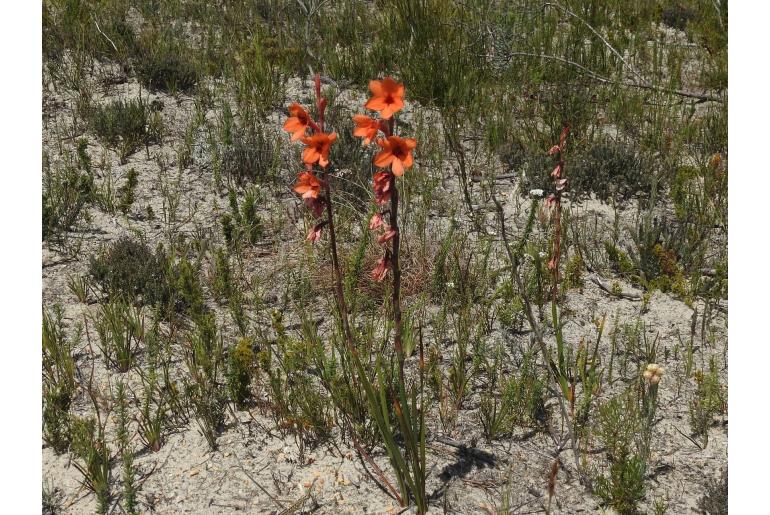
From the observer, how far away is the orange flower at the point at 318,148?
214 cm

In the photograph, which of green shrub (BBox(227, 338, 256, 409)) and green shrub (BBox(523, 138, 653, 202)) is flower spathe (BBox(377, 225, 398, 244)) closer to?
green shrub (BBox(227, 338, 256, 409))

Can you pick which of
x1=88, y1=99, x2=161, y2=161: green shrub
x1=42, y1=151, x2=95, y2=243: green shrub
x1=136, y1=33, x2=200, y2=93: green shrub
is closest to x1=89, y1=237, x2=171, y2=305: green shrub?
x1=42, y1=151, x2=95, y2=243: green shrub

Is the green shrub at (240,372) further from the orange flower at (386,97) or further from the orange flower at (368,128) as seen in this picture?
the orange flower at (386,97)

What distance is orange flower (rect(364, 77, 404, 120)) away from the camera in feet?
6.66

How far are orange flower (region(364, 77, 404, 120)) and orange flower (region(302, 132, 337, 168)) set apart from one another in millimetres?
174

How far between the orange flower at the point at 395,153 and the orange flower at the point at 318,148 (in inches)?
7.2

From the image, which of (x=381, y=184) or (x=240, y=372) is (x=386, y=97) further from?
(x=240, y=372)

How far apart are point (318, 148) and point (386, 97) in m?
0.27

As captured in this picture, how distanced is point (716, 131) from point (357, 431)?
3.83m

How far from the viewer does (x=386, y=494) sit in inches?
110

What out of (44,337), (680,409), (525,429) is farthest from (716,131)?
(44,337)

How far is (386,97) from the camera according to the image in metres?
2.06

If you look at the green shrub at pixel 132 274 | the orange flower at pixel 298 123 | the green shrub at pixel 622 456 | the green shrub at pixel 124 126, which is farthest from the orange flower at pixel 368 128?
the green shrub at pixel 124 126

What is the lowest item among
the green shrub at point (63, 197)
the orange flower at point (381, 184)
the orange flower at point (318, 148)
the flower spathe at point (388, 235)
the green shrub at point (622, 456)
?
the green shrub at point (622, 456)
